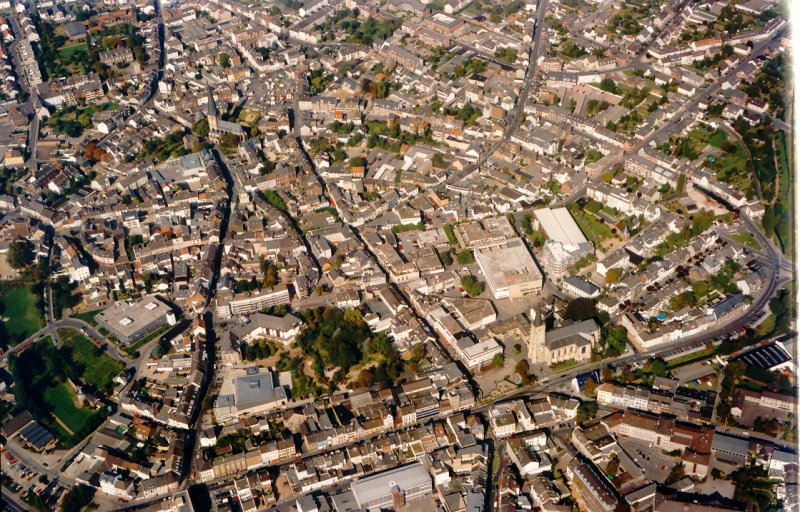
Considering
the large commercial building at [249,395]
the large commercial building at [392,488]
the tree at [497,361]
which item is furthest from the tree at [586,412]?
the large commercial building at [249,395]

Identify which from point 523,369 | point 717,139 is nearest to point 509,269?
point 523,369

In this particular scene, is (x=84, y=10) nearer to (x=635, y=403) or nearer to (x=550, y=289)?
(x=550, y=289)

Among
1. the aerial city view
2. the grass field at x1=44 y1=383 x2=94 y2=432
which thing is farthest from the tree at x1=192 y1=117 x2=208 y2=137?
the grass field at x1=44 y1=383 x2=94 y2=432

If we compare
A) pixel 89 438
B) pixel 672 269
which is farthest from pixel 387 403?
pixel 672 269

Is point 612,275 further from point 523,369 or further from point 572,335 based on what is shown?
point 523,369

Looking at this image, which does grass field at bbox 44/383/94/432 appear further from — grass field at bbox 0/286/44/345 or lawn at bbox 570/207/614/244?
lawn at bbox 570/207/614/244
